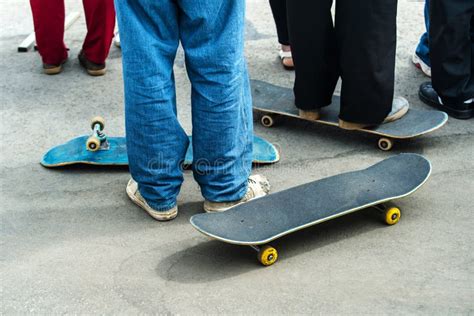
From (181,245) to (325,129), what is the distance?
1294 millimetres

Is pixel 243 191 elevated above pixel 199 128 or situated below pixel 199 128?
below

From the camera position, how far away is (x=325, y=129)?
401 centimetres

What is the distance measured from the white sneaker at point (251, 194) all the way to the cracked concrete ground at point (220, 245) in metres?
0.09

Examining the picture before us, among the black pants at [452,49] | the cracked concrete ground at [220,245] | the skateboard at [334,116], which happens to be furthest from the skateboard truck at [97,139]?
the black pants at [452,49]

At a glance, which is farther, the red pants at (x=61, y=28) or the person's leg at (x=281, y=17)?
the red pants at (x=61, y=28)

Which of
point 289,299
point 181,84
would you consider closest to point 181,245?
point 289,299

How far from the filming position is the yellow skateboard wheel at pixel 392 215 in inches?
121

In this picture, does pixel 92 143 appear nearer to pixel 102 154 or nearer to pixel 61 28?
pixel 102 154

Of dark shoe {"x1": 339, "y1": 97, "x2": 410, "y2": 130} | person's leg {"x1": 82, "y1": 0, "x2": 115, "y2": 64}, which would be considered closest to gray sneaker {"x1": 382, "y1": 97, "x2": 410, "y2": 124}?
dark shoe {"x1": 339, "y1": 97, "x2": 410, "y2": 130}

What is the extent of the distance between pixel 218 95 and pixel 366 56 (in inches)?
35.3

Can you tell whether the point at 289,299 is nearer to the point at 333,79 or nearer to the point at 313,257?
the point at 313,257

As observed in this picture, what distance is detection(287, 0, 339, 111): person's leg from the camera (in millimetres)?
3588

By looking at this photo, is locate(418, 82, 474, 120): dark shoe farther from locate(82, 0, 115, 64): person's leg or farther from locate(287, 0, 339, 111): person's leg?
locate(82, 0, 115, 64): person's leg

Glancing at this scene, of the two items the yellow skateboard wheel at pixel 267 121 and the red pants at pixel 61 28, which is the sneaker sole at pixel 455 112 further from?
the red pants at pixel 61 28
